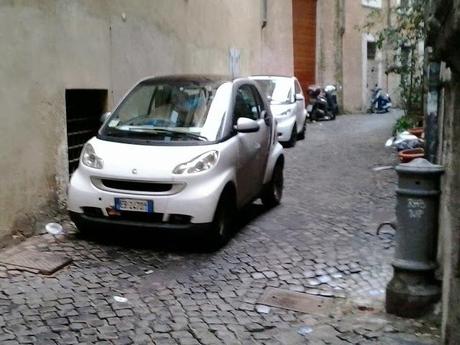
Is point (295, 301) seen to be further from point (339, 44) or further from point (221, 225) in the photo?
point (339, 44)

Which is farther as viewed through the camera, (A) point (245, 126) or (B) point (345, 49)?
(B) point (345, 49)

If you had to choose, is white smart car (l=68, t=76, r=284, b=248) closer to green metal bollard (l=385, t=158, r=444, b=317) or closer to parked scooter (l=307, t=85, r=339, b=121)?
green metal bollard (l=385, t=158, r=444, b=317)

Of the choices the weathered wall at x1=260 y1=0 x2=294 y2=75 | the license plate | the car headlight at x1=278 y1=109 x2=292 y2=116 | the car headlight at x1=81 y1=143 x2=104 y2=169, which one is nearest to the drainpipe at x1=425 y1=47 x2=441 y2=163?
the license plate

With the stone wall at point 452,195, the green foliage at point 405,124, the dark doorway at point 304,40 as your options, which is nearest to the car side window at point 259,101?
the stone wall at point 452,195

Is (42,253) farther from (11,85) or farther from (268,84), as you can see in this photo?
(268,84)

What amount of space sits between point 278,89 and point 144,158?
9.73 meters

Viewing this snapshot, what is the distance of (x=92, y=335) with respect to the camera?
14.6 feet

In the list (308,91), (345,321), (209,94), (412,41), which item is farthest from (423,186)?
(308,91)

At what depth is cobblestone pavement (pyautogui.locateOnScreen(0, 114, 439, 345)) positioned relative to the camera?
4473 millimetres

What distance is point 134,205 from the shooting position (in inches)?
239

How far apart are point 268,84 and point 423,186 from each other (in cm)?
1150

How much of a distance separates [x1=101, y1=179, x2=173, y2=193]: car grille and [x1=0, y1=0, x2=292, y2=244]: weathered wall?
115 cm

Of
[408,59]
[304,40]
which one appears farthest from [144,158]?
[304,40]

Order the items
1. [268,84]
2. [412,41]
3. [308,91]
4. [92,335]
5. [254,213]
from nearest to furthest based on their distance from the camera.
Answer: [92,335] → [254,213] → [412,41] → [268,84] → [308,91]
